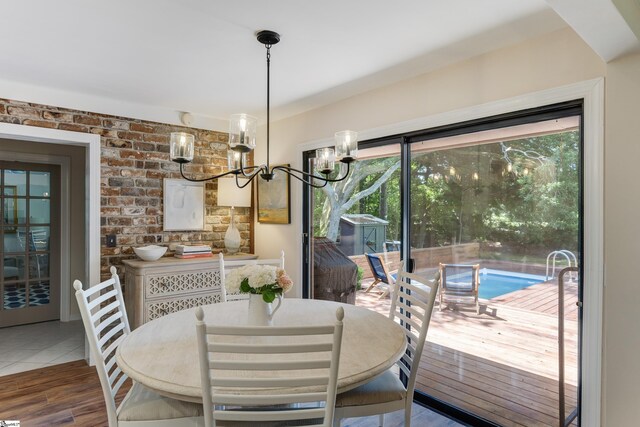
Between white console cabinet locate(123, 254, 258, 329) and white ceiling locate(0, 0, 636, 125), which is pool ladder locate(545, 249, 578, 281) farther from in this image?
white console cabinet locate(123, 254, 258, 329)

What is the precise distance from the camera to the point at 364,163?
10.4 ft

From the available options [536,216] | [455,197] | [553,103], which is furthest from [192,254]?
[553,103]

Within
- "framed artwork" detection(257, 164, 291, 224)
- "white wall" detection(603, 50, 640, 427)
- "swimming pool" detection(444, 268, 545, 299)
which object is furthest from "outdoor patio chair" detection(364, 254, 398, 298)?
"white wall" detection(603, 50, 640, 427)

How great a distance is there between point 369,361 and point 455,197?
4.83ft

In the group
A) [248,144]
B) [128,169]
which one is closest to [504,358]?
[248,144]

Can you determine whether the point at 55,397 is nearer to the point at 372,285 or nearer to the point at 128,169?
the point at 128,169

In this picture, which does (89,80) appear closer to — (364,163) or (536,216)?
(364,163)

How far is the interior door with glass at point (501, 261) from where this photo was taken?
6.74ft

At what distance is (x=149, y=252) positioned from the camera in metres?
3.33

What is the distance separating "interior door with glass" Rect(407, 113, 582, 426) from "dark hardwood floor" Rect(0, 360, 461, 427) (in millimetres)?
365

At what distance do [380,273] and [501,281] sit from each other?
965 mm

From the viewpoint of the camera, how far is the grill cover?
10.9 ft

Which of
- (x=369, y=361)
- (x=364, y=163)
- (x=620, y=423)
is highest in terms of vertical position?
(x=364, y=163)

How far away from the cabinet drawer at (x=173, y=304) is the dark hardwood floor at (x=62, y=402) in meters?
0.57
